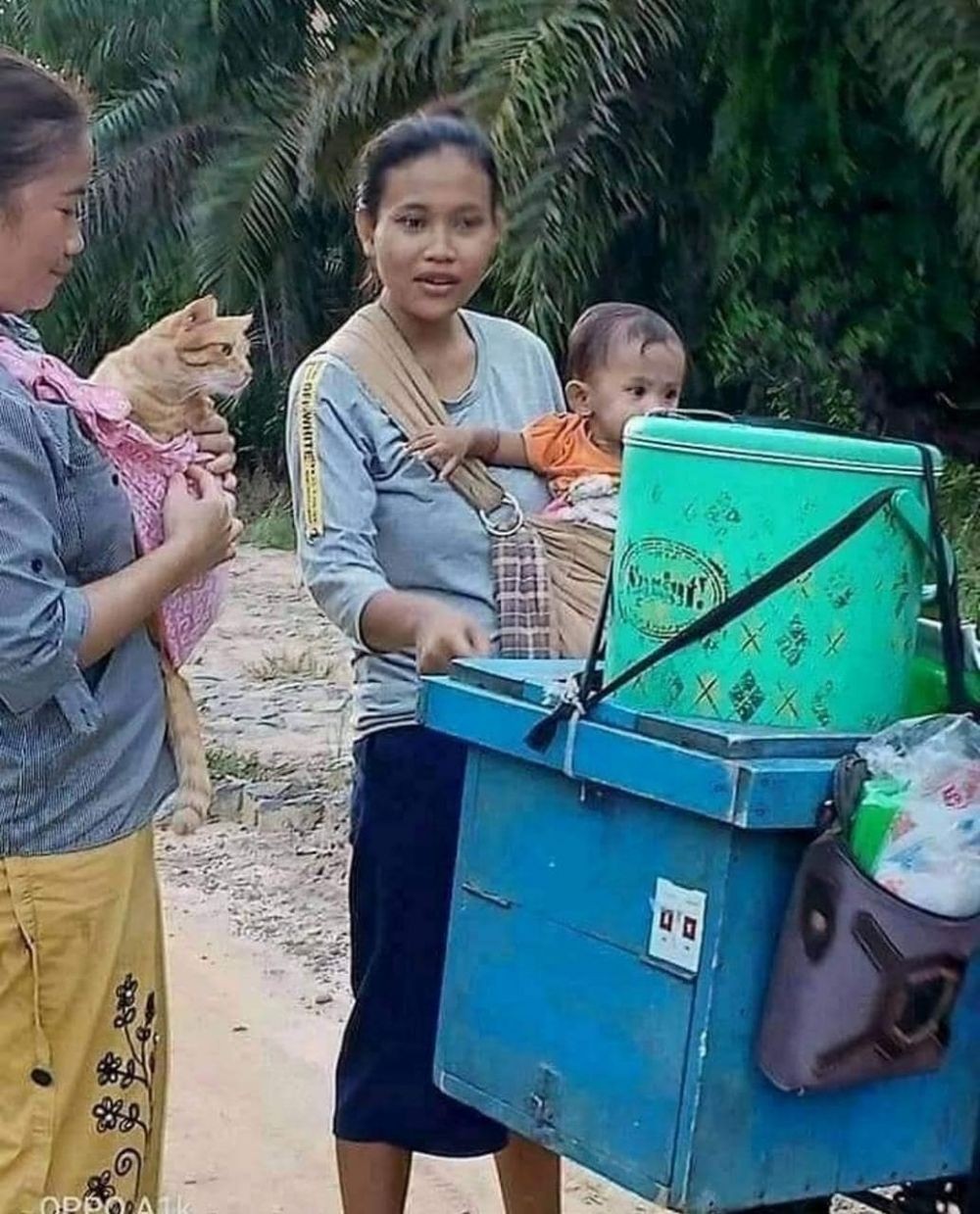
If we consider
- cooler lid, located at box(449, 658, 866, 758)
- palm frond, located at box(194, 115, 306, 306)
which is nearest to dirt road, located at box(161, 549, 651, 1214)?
cooler lid, located at box(449, 658, 866, 758)

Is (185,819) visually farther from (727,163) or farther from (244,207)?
(244,207)

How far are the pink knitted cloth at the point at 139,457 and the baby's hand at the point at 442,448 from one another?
34 centimetres

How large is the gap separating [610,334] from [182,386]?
0.72 meters

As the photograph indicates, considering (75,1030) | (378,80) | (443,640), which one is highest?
(378,80)

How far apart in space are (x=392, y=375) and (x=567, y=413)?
323mm

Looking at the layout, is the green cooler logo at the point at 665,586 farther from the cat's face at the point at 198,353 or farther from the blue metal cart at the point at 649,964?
the cat's face at the point at 198,353

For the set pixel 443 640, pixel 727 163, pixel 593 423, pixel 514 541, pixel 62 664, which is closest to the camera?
pixel 62 664

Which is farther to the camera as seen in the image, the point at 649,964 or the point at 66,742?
the point at 66,742

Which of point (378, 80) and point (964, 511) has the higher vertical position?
point (378, 80)

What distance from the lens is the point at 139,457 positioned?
2.51 metres

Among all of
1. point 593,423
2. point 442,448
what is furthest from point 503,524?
point 593,423

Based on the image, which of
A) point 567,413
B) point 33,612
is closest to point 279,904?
point 567,413

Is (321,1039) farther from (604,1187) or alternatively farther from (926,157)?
(926,157)

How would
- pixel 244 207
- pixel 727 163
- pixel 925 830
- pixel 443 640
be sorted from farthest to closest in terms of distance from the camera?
pixel 244 207, pixel 727 163, pixel 443 640, pixel 925 830
